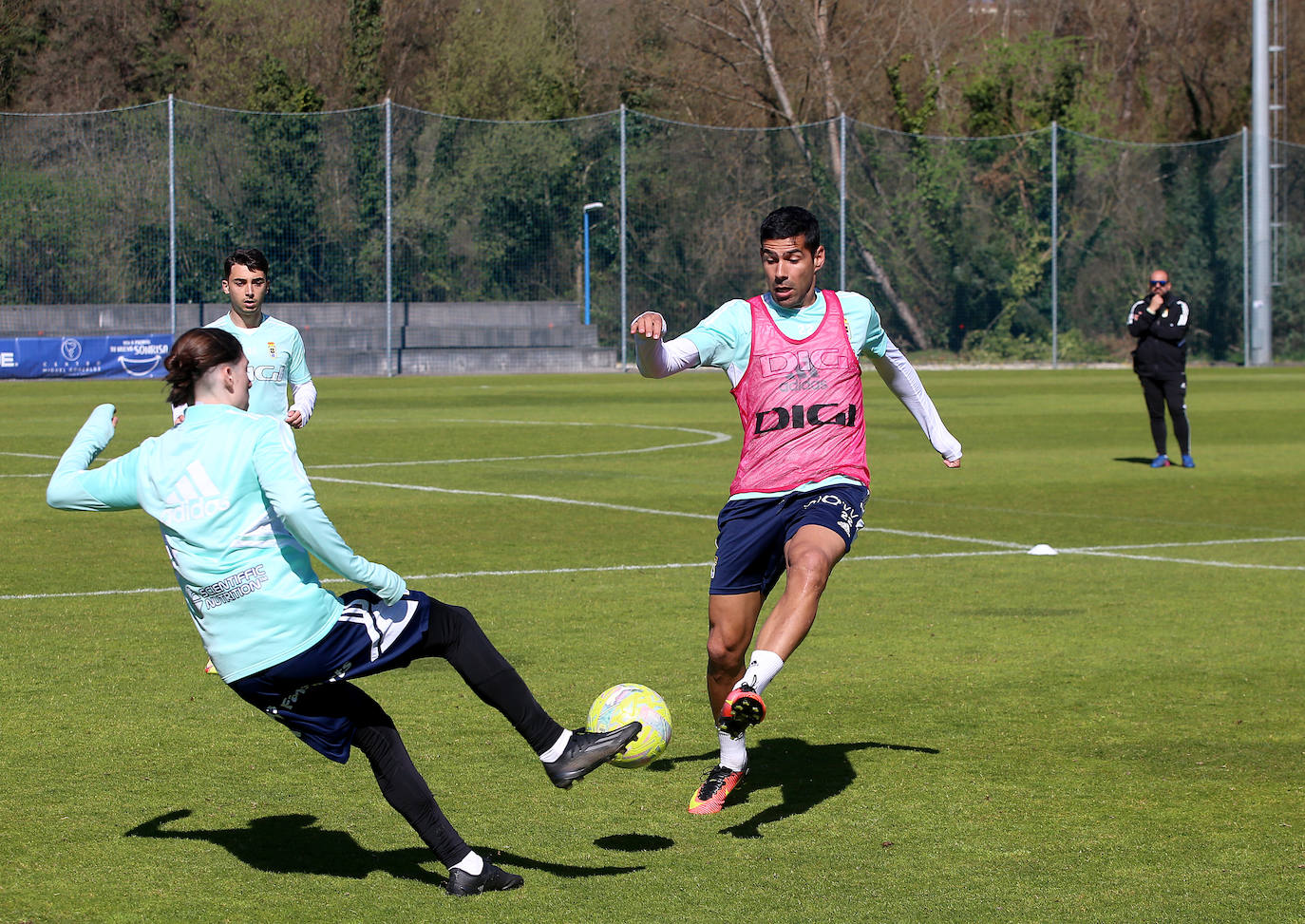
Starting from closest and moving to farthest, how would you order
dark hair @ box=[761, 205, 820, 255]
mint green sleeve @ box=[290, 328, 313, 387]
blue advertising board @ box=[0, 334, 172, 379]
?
dark hair @ box=[761, 205, 820, 255] → mint green sleeve @ box=[290, 328, 313, 387] → blue advertising board @ box=[0, 334, 172, 379]

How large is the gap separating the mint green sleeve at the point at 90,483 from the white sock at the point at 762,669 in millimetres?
2015

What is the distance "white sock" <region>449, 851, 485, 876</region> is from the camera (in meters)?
5.09

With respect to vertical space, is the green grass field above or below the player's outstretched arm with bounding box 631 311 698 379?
below

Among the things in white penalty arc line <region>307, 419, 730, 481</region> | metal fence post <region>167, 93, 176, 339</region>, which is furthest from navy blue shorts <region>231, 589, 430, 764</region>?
metal fence post <region>167, 93, 176, 339</region>

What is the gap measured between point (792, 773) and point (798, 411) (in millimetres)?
1416

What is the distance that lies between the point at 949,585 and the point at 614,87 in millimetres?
50993

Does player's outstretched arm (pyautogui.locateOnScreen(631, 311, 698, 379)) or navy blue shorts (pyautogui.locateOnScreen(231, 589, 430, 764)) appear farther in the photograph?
player's outstretched arm (pyautogui.locateOnScreen(631, 311, 698, 379))

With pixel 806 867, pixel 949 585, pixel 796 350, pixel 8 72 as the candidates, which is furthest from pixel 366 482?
pixel 8 72

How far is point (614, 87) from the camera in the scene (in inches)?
2368

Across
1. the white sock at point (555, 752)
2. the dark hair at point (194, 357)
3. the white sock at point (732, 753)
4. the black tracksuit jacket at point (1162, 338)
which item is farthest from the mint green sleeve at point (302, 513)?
the black tracksuit jacket at point (1162, 338)

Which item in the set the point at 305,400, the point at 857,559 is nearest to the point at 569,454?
the point at 857,559

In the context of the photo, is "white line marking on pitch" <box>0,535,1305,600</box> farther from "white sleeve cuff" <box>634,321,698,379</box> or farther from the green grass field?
"white sleeve cuff" <box>634,321,698,379</box>

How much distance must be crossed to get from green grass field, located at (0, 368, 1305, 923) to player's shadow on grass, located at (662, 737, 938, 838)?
2 centimetres

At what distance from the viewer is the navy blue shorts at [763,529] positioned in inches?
249
